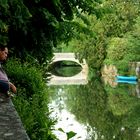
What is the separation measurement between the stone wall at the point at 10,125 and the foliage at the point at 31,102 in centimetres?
141

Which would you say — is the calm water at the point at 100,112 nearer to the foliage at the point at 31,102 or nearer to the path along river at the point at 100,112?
the path along river at the point at 100,112

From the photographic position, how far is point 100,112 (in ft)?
95.2

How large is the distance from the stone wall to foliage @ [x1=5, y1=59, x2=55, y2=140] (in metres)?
1.41

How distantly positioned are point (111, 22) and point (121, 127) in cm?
2951

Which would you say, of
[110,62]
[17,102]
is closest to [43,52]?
[17,102]

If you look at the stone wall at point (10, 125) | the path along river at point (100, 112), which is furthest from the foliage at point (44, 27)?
the stone wall at point (10, 125)

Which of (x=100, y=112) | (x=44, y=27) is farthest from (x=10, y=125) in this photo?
(x=100, y=112)

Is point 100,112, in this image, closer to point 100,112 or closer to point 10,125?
point 100,112

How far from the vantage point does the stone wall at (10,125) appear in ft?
16.9

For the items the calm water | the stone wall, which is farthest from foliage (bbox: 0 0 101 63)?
the stone wall

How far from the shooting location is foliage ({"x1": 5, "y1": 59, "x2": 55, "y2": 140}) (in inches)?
313

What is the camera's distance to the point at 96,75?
182 feet

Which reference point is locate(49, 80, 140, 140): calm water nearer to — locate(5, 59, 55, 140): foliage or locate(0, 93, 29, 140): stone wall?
locate(5, 59, 55, 140): foliage

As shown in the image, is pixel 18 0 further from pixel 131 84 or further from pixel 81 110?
pixel 131 84
